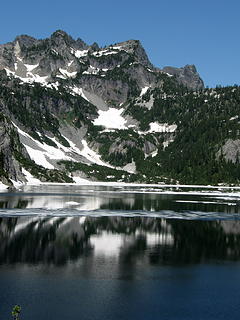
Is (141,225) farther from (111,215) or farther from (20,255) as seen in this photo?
(20,255)

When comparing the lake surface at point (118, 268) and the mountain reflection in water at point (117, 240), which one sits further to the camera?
the mountain reflection in water at point (117, 240)

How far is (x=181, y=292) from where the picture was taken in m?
40.8

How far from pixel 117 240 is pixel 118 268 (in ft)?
59.5

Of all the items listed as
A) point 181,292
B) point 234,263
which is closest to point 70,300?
point 181,292

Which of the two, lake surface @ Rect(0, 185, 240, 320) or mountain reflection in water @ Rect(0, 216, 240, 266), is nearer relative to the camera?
lake surface @ Rect(0, 185, 240, 320)

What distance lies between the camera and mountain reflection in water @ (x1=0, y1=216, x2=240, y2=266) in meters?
54.7

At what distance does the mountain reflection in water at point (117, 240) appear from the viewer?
54719 millimetres

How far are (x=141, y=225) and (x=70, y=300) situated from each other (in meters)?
48.1

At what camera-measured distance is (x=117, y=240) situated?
67.2 meters

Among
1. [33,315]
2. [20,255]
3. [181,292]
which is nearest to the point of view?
[33,315]

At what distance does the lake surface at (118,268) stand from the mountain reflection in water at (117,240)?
124 millimetres

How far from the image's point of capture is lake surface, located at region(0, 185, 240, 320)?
116 ft

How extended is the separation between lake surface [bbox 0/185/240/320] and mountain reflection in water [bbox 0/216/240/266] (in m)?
0.12

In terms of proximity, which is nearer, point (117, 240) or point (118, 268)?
point (118, 268)
